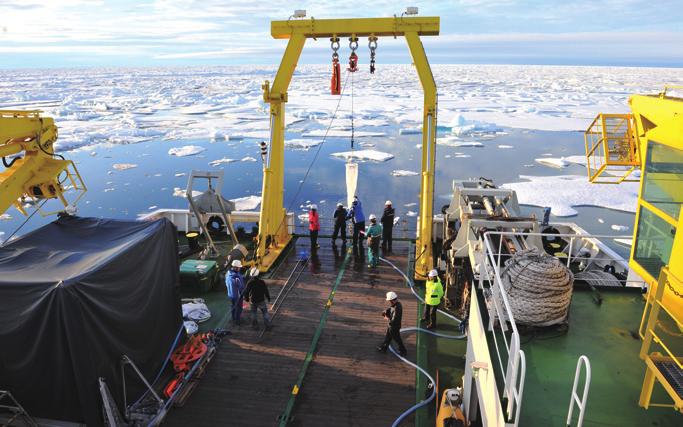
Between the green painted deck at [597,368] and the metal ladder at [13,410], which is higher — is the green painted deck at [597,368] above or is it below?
above

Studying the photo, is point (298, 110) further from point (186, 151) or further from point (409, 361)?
point (409, 361)

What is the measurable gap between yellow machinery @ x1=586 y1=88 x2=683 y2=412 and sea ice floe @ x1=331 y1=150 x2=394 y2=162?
20.4 metres

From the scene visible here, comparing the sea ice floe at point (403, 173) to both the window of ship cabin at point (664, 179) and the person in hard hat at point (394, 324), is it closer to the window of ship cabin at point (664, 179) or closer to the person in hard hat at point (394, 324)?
the person in hard hat at point (394, 324)

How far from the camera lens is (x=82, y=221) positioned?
6.71m

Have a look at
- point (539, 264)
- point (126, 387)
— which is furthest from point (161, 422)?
point (539, 264)

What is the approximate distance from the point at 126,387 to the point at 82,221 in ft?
8.52

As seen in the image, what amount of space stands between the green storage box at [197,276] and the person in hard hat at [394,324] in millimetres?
3856

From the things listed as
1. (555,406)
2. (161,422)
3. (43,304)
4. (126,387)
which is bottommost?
(161,422)

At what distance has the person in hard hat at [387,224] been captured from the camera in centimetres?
1024

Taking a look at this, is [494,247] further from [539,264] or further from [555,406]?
[555,406]

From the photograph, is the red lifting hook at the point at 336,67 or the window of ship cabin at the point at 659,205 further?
the red lifting hook at the point at 336,67

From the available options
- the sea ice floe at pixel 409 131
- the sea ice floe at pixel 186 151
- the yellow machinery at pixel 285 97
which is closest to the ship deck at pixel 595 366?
the yellow machinery at pixel 285 97

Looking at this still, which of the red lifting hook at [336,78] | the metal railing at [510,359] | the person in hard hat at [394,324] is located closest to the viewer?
the metal railing at [510,359]

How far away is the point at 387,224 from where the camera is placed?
34.1 ft
